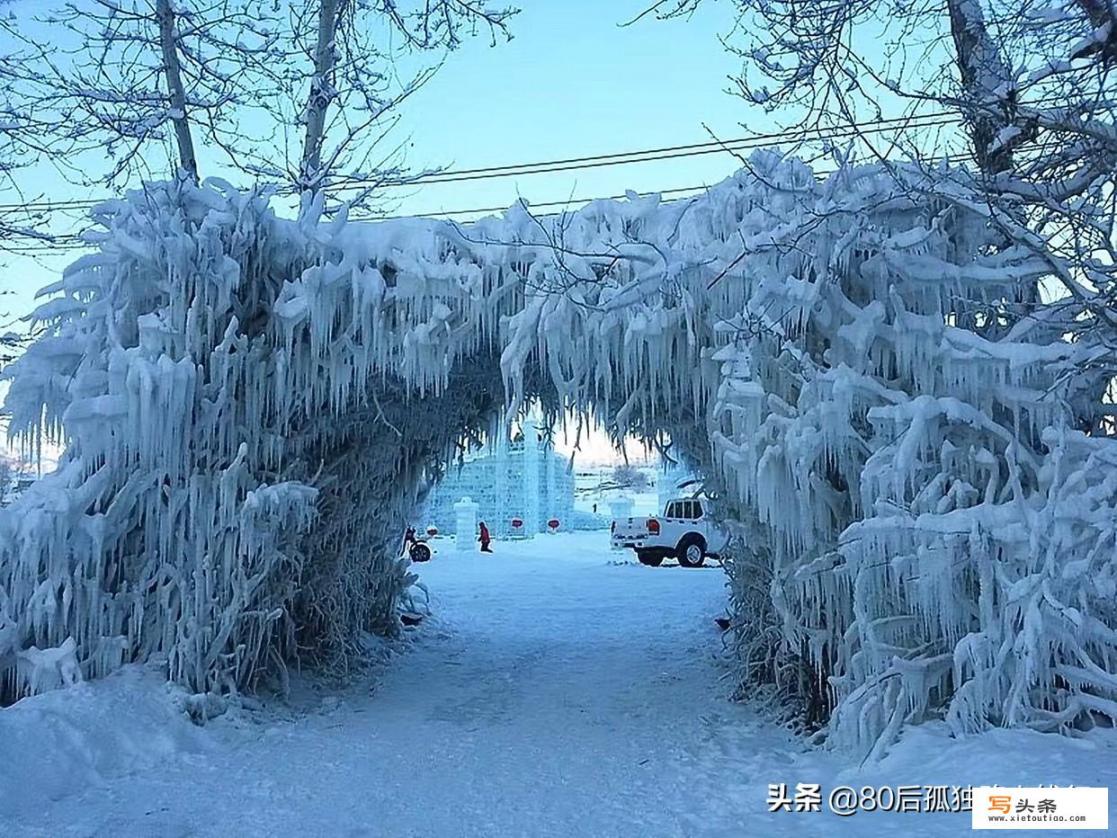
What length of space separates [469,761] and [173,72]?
315 inches

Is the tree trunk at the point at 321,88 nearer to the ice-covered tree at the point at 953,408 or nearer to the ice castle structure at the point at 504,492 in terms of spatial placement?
the ice-covered tree at the point at 953,408

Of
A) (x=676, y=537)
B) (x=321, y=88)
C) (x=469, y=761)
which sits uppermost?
(x=321, y=88)

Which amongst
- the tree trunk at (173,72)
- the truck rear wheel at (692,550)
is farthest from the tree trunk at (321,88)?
the truck rear wheel at (692,550)

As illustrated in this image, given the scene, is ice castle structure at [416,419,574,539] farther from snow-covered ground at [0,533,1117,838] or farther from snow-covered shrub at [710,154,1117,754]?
snow-covered shrub at [710,154,1117,754]

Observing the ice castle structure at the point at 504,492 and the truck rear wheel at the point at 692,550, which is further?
the ice castle structure at the point at 504,492

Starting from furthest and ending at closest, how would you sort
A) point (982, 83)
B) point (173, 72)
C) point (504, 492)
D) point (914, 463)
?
point (504, 492), point (173, 72), point (982, 83), point (914, 463)

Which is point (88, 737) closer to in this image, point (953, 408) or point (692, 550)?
point (953, 408)

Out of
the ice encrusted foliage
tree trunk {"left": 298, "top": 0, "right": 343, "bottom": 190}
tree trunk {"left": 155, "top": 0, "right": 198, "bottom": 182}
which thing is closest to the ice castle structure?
tree trunk {"left": 298, "top": 0, "right": 343, "bottom": 190}

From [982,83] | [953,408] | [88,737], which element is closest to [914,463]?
[953,408]

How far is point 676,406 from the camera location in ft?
21.8

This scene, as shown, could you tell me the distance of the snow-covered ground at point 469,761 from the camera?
4.16 metres

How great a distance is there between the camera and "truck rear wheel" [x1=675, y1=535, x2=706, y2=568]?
63.5 ft

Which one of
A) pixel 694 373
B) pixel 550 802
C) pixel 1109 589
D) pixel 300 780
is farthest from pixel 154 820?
pixel 1109 589

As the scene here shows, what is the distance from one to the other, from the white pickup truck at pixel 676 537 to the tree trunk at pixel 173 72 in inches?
502
